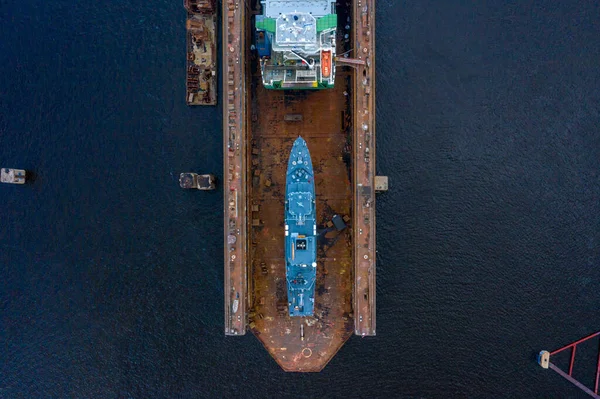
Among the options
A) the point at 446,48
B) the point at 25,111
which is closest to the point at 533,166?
the point at 446,48

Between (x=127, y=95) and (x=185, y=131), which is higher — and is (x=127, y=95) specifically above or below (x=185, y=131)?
above

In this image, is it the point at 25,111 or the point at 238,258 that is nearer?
the point at 238,258

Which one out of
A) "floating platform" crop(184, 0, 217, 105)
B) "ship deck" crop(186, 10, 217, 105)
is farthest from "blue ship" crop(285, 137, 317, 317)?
"floating platform" crop(184, 0, 217, 105)

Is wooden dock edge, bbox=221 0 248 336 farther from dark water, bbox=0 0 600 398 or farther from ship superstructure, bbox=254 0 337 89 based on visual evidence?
dark water, bbox=0 0 600 398

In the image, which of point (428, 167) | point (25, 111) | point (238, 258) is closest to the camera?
point (238, 258)

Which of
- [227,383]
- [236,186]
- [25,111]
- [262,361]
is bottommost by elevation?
[227,383]

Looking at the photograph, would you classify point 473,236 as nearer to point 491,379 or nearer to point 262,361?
point 491,379

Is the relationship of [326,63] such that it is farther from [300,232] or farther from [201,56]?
[300,232]
